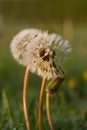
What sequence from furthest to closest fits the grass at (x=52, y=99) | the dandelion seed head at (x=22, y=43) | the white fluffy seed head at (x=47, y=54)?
1. the grass at (x=52, y=99)
2. the dandelion seed head at (x=22, y=43)
3. the white fluffy seed head at (x=47, y=54)

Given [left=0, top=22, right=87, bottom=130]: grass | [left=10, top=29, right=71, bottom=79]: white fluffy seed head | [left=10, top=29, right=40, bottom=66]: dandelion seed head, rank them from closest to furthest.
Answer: [left=10, top=29, right=71, bottom=79]: white fluffy seed head, [left=10, top=29, right=40, bottom=66]: dandelion seed head, [left=0, top=22, right=87, bottom=130]: grass

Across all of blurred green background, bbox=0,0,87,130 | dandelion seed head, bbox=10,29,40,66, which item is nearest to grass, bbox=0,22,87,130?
blurred green background, bbox=0,0,87,130

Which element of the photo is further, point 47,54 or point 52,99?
point 52,99

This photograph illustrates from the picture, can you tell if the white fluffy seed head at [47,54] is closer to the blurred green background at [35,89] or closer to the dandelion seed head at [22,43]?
the dandelion seed head at [22,43]

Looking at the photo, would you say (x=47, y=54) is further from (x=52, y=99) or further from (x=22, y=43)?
(x=52, y=99)

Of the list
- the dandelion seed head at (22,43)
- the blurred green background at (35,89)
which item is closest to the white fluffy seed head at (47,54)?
the dandelion seed head at (22,43)

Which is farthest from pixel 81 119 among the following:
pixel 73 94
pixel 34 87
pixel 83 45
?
pixel 83 45

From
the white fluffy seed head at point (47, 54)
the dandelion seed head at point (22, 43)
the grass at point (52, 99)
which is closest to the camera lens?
the white fluffy seed head at point (47, 54)

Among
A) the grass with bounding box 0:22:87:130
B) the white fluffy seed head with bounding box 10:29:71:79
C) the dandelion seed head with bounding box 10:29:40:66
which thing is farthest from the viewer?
the grass with bounding box 0:22:87:130

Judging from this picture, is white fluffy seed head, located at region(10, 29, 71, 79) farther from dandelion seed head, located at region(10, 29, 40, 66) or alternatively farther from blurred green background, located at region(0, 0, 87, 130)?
blurred green background, located at region(0, 0, 87, 130)

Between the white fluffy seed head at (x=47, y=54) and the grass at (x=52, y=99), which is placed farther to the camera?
the grass at (x=52, y=99)

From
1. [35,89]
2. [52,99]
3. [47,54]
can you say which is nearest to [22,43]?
[47,54]
